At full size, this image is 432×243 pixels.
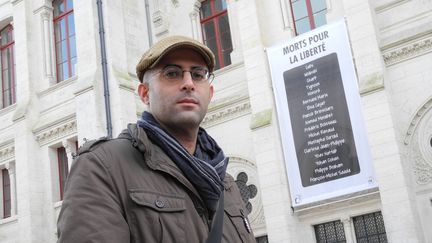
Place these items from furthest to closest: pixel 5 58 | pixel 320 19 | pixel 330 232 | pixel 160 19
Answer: pixel 5 58 < pixel 160 19 < pixel 320 19 < pixel 330 232

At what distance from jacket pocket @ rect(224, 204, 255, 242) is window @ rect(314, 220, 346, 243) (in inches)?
474

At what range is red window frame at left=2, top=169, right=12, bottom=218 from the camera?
19000 mm

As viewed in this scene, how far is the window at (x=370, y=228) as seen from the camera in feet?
42.7

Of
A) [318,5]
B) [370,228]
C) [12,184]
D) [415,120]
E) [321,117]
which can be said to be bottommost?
[370,228]

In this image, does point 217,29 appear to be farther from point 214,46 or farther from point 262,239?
point 262,239

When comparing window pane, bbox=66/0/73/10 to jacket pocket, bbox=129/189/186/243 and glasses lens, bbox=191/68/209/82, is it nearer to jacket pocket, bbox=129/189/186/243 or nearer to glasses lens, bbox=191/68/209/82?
glasses lens, bbox=191/68/209/82

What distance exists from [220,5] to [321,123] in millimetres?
5942

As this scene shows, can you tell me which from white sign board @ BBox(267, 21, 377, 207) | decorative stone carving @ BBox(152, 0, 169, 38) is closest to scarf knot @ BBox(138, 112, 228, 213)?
white sign board @ BBox(267, 21, 377, 207)

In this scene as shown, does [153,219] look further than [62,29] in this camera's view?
No

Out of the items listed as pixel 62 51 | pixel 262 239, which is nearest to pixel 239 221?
pixel 262 239

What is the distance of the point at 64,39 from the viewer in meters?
19.0

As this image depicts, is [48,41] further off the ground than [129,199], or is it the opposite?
[48,41]

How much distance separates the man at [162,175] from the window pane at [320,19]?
13.4 meters

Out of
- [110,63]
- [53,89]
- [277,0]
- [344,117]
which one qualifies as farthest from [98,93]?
[344,117]
